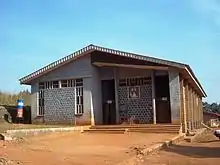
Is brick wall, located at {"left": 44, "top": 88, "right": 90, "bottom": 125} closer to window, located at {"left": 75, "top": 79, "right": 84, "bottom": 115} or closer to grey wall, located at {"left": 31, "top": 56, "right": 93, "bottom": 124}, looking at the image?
grey wall, located at {"left": 31, "top": 56, "right": 93, "bottom": 124}

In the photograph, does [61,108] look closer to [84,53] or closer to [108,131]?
[84,53]

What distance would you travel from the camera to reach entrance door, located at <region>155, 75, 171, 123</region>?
2359cm

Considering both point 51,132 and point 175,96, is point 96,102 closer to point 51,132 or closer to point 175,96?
point 175,96

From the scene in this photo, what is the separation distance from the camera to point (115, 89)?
976 inches

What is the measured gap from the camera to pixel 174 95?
2242 cm

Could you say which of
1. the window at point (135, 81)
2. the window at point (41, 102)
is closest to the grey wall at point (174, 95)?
the window at point (135, 81)

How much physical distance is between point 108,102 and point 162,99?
13.5ft

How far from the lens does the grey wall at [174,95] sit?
73.2 ft

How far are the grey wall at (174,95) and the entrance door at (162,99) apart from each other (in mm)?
936

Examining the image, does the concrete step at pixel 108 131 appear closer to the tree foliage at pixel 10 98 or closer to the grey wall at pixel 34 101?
the grey wall at pixel 34 101

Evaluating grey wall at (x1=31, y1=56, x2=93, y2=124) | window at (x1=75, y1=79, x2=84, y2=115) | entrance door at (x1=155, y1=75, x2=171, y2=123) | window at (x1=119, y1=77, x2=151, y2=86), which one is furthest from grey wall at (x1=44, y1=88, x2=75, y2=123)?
entrance door at (x1=155, y1=75, x2=171, y2=123)

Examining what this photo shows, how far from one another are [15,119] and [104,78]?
730 centimetres

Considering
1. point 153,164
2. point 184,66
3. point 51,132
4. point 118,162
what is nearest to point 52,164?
point 118,162

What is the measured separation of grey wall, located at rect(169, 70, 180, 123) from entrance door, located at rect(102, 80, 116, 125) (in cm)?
461
